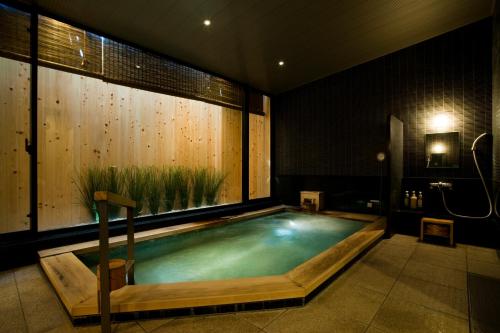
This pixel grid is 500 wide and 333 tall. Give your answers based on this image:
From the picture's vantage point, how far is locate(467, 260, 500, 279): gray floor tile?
6.99 feet

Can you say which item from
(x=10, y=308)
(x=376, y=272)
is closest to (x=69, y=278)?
(x=10, y=308)

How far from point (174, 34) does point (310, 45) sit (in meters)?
2.08

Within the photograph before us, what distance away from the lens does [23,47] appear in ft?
8.02

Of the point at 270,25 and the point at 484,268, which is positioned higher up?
the point at 270,25

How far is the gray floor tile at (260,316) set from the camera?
1419 mm

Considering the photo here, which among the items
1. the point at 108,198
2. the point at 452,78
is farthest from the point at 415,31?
the point at 108,198

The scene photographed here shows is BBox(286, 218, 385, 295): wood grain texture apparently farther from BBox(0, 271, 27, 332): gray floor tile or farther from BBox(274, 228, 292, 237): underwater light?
BBox(0, 271, 27, 332): gray floor tile

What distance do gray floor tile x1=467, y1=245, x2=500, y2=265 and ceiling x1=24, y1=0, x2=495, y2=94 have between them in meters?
3.10

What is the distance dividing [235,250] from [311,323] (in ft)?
5.28

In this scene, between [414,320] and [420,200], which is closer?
[414,320]

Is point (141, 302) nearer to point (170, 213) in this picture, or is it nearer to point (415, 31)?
point (170, 213)

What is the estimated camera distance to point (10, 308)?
1.57 m

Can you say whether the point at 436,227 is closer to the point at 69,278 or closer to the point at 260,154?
the point at 260,154

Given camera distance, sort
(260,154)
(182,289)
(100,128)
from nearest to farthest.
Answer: (182,289) < (100,128) < (260,154)
